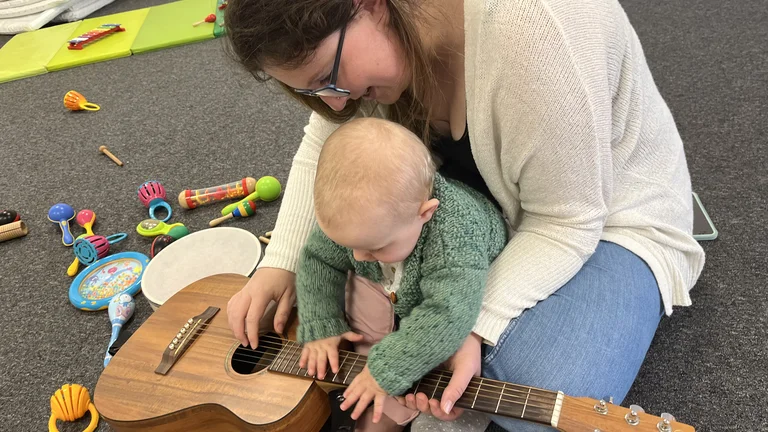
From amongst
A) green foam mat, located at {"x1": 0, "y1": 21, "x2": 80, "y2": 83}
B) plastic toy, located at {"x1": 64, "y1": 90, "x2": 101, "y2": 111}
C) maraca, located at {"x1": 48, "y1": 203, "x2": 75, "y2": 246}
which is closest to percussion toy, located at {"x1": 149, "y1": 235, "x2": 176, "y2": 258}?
maraca, located at {"x1": 48, "y1": 203, "x2": 75, "y2": 246}

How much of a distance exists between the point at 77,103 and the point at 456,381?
197 cm

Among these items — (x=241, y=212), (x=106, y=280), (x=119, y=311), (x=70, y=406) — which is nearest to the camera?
(x=70, y=406)

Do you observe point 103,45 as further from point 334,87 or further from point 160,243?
point 334,87

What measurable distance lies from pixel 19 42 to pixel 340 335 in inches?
106

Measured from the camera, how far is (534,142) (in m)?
0.72

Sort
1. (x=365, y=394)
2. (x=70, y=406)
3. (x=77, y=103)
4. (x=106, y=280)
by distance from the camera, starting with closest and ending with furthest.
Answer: (x=365, y=394), (x=70, y=406), (x=106, y=280), (x=77, y=103)

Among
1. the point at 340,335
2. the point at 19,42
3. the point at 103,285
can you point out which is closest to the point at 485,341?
the point at 340,335

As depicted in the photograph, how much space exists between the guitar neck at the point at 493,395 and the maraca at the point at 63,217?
105 centimetres

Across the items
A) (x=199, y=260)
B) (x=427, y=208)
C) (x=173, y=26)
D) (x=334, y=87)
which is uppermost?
(x=334, y=87)

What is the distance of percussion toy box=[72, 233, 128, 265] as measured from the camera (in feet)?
4.51

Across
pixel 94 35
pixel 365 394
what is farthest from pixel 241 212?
pixel 94 35

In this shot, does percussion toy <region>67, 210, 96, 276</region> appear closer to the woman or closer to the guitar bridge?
the guitar bridge

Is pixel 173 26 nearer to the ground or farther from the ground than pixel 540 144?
nearer to the ground

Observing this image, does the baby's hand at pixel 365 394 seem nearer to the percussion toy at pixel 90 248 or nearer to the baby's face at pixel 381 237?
the baby's face at pixel 381 237
